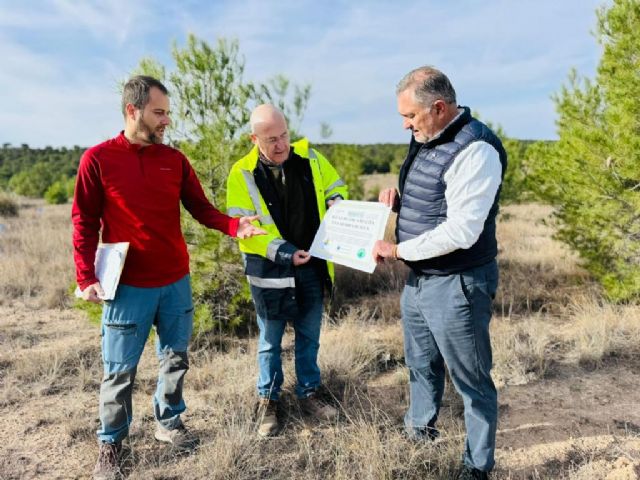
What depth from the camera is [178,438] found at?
2930mm

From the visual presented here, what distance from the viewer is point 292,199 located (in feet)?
9.84

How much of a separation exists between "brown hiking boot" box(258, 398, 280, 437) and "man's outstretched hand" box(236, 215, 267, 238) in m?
1.17

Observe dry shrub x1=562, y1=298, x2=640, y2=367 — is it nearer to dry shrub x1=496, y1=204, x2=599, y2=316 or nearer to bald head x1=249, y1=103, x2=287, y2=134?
→ dry shrub x1=496, y1=204, x2=599, y2=316

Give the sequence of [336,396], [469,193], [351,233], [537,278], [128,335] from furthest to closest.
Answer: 1. [537,278]
2. [336,396]
3. [351,233]
4. [128,335]
5. [469,193]

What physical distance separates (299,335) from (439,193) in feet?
5.03

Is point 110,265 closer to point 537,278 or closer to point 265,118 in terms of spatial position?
point 265,118

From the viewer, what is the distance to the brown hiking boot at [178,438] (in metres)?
2.91

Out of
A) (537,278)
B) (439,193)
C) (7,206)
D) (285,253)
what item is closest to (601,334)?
(537,278)

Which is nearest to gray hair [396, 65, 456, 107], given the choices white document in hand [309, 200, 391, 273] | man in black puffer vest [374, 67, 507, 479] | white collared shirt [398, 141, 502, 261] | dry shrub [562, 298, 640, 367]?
man in black puffer vest [374, 67, 507, 479]

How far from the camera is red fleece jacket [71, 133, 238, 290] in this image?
2.44m

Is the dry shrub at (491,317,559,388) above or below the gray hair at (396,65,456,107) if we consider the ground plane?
below

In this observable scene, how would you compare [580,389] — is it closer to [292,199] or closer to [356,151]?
[292,199]

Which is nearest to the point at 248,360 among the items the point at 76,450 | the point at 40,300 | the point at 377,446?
the point at 76,450

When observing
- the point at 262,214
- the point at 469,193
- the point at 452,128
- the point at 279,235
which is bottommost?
the point at 279,235
